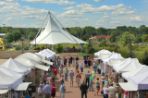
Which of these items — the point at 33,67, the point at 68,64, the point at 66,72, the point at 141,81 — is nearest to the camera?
the point at 141,81

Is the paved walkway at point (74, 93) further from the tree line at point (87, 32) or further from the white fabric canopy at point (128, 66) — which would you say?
the tree line at point (87, 32)

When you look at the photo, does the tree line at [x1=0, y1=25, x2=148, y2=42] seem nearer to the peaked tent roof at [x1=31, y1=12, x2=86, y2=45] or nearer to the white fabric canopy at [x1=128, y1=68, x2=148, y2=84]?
the peaked tent roof at [x1=31, y1=12, x2=86, y2=45]

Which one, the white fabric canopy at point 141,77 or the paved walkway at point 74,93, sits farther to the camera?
the paved walkway at point 74,93

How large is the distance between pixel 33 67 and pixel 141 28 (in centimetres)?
17058

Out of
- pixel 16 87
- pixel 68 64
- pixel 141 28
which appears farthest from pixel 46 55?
pixel 141 28

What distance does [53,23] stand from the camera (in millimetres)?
64000

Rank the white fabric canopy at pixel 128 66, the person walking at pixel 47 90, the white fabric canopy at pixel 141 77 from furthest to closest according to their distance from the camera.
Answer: the white fabric canopy at pixel 128 66 < the person walking at pixel 47 90 < the white fabric canopy at pixel 141 77

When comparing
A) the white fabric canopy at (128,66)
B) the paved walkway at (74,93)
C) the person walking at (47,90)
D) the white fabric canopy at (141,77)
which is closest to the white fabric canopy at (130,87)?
the white fabric canopy at (141,77)

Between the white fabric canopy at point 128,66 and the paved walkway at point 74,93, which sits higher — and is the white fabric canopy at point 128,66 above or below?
above

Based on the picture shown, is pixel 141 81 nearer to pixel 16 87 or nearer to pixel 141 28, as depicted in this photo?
pixel 16 87

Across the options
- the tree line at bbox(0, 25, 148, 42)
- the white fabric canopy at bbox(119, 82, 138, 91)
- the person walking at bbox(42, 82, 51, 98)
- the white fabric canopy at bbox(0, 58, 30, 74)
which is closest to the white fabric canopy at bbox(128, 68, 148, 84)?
the white fabric canopy at bbox(119, 82, 138, 91)

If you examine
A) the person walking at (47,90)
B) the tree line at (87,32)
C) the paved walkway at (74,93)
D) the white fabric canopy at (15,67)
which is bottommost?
the tree line at (87,32)

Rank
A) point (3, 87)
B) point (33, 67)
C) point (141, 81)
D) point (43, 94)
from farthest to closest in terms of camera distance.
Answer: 1. point (33, 67)
2. point (43, 94)
3. point (141, 81)
4. point (3, 87)

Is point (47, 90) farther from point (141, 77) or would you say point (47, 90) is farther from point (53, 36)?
point (53, 36)
